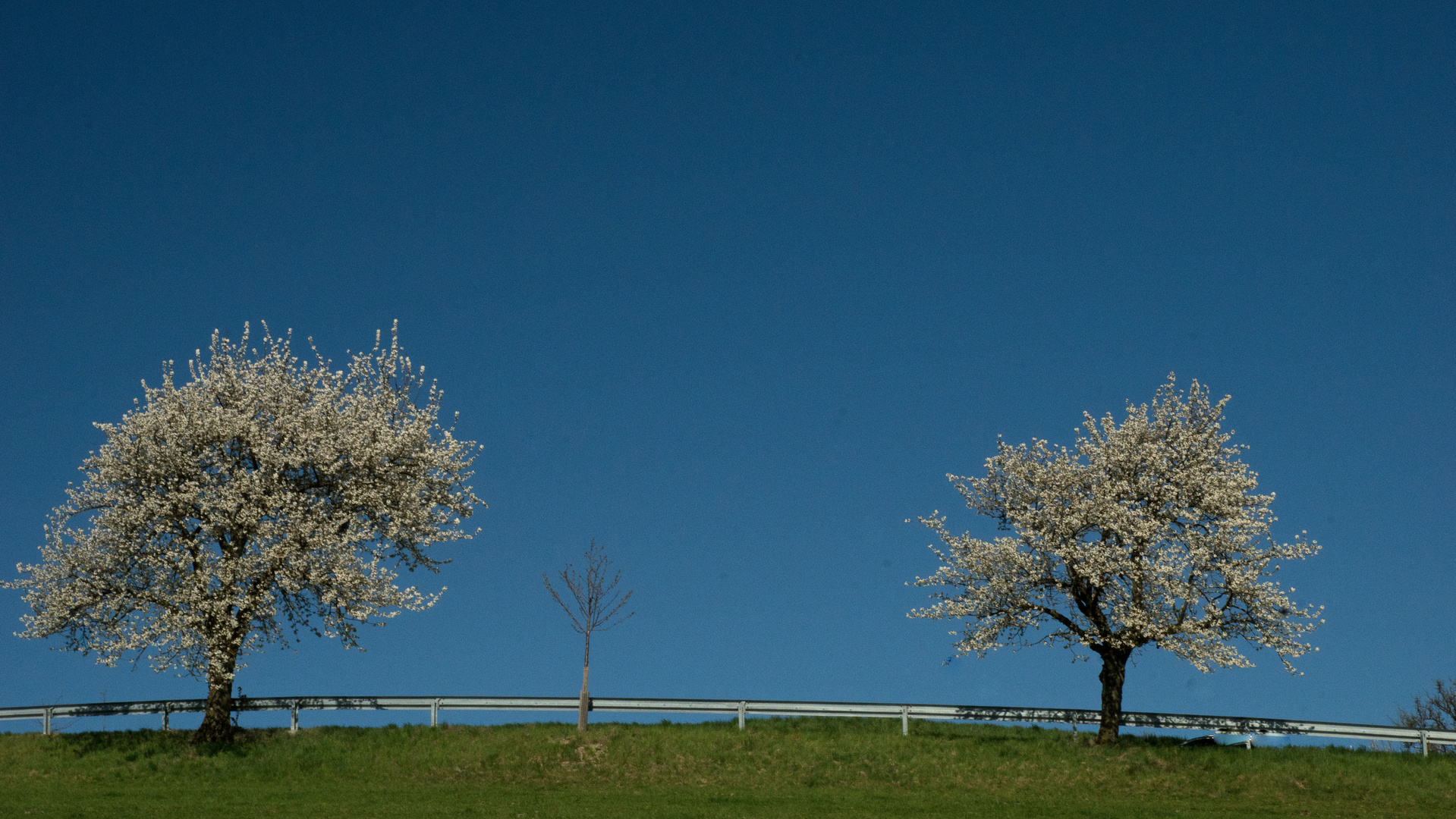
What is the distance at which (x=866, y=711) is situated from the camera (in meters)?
38.5

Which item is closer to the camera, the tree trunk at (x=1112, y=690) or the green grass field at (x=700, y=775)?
the green grass field at (x=700, y=775)

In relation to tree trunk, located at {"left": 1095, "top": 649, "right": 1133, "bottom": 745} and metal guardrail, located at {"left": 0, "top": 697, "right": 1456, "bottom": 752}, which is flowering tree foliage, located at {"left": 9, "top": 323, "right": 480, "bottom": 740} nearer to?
metal guardrail, located at {"left": 0, "top": 697, "right": 1456, "bottom": 752}

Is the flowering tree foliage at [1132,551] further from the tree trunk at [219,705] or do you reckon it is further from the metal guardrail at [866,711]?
the tree trunk at [219,705]

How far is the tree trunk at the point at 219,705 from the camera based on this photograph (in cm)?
3819

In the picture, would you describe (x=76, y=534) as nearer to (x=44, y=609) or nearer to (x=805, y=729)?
(x=44, y=609)

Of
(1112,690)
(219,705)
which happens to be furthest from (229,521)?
(1112,690)

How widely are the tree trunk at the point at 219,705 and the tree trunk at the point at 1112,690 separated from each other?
28.6m

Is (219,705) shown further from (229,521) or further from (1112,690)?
(1112,690)

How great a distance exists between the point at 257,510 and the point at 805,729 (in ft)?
64.2

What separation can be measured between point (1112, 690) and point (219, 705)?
29836 millimetres

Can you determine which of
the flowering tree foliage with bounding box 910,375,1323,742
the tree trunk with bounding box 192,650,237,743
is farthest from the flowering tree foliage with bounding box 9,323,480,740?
the flowering tree foliage with bounding box 910,375,1323,742

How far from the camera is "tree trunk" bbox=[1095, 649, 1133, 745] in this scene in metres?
38.5

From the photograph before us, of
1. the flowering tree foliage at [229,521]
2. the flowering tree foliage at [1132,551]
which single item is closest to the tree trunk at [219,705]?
the flowering tree foliage at [229,521]

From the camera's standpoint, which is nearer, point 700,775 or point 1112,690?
point 700,775
